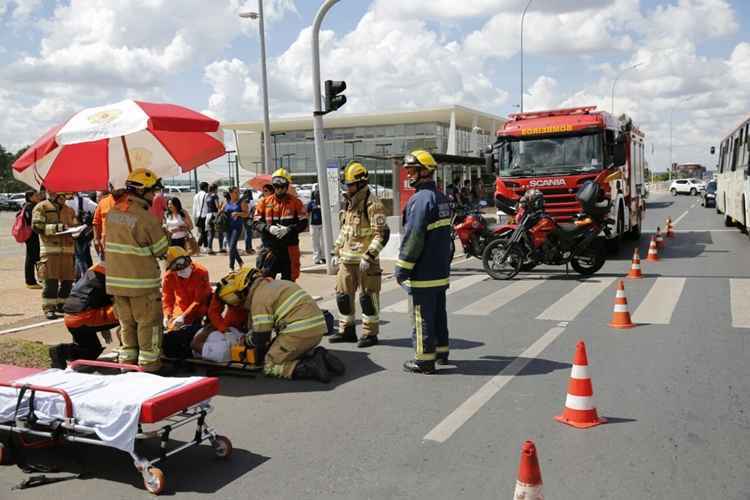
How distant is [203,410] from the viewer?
4.70 metres

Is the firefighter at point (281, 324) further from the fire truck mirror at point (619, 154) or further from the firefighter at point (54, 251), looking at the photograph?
the fire truck mirror at point (619, 154)

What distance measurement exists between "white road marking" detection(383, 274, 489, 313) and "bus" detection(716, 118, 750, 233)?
351 inches

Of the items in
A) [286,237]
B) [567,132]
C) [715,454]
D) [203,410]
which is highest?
[567,132]

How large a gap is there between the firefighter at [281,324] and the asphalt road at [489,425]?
0.18 m

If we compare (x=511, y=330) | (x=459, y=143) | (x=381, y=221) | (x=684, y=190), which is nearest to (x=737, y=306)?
(x=511, y=330)

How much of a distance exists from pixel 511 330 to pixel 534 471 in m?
5.30

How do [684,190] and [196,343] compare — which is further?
[684,190]

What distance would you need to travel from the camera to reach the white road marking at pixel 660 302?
897 cm

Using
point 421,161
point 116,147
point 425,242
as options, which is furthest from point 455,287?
point 116,147

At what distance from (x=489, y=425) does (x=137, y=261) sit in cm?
324

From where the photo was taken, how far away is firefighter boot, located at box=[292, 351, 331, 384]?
21.3ft

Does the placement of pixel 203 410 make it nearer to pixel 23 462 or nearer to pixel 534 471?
pixel 23 462

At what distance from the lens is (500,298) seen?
35.9ft

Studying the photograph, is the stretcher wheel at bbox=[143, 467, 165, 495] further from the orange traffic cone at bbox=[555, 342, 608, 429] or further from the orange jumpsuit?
the orange jumpsuit
